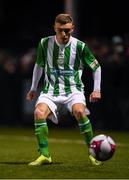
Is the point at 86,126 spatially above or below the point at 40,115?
below

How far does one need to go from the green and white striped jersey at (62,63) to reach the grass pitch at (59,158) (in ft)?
3.60

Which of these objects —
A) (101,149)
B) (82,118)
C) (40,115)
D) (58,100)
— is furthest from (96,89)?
(101,149)

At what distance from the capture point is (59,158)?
515 inches

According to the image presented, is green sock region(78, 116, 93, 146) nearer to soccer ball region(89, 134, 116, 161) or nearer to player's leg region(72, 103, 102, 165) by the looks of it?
player's leg region(72, 103, 102, 165)

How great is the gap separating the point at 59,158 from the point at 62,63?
6.22ft

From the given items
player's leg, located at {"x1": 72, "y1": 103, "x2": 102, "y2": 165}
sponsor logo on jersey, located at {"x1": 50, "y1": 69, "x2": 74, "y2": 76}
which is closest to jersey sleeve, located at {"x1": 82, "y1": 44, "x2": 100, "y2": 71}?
sponsor logo on jersey, located at {"x1": 50, "y1": 69, "x2": 74, "y2": 76}

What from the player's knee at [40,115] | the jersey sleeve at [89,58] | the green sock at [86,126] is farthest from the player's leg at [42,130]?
the jersey sleeve at [89,58]

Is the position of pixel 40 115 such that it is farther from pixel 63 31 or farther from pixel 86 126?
pixel 63 31

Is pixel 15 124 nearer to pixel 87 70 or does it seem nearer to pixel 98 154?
pixel 87 70

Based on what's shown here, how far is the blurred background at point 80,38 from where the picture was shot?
20141 millimetres

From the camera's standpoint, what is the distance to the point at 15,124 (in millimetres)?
Result: 22547

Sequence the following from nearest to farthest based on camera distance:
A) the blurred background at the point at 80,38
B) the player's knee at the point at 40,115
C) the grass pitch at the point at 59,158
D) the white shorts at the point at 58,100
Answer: the grass pitch at the point at 59,158
the player's knee at the point at 40,115
the white shorts at the point at 58,100
the blurred background at the point at 80,38

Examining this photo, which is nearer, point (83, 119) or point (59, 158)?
point (83, 119)

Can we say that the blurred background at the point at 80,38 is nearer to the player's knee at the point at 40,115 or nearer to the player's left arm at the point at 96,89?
the player's left arm at the point at 96,89
